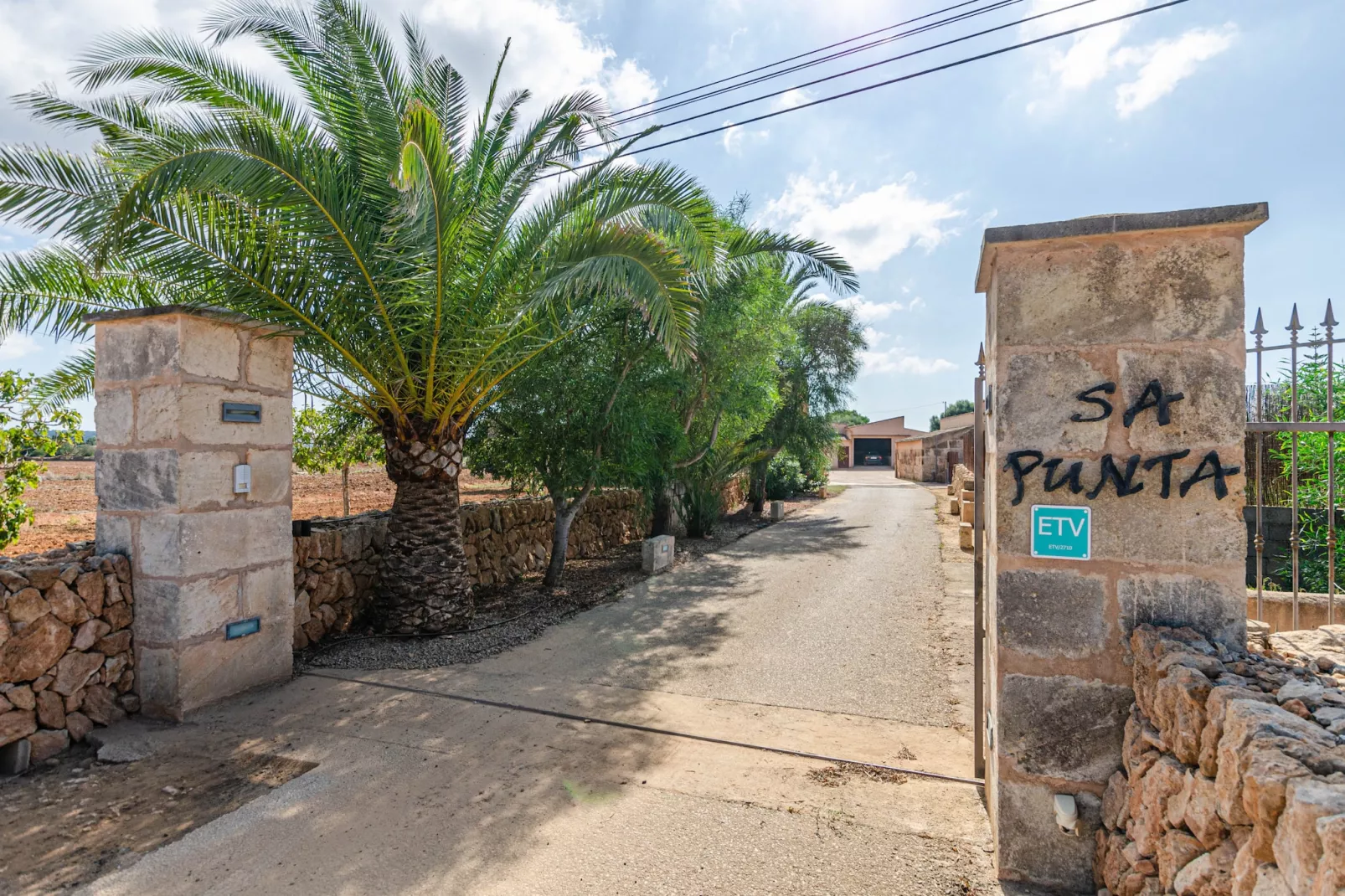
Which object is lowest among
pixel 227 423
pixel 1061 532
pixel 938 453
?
Result: pixel 1061 532

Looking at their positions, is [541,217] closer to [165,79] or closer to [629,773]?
[165,79]

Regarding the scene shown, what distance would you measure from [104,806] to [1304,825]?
4.64 m

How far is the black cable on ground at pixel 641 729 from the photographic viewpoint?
3.65 metres

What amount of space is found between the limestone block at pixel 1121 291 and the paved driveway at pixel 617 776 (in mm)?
2256

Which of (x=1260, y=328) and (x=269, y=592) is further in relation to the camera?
(x=269, y=592)

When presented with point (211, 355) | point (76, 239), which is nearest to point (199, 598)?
point (211, 355)

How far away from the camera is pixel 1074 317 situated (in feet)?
8.90

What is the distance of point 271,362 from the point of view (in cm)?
504

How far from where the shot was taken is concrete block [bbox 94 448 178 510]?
14.3ft

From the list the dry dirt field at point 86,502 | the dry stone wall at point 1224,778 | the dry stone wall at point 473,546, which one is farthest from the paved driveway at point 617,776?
the dry dirt field at point 86,502

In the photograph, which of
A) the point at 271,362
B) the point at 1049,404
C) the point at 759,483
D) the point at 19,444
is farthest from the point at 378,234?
the point at 759,483

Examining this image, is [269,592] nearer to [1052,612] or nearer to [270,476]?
[270,476]

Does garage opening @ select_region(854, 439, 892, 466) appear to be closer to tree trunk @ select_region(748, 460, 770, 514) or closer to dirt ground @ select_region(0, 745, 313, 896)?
tree trunk @ select_region(748, 460, 770, 514)

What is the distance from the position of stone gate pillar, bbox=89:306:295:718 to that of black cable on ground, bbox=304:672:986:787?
83 centimetres
